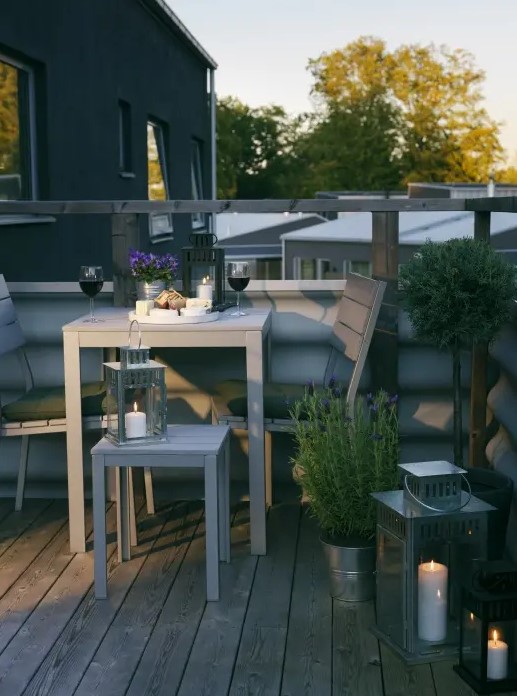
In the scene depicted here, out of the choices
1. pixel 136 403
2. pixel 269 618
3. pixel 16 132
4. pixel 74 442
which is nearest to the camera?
pixel 269 618

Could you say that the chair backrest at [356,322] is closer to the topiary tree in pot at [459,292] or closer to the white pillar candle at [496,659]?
the topiary tree in pot at [459,292]

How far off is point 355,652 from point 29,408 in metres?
1.72

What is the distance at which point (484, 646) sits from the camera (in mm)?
2982

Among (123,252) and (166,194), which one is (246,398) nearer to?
(123,252)

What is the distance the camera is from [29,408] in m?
4.36

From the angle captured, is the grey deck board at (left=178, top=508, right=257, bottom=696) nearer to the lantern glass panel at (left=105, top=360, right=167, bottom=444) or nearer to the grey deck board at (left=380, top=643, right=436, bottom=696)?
the grey deck board at (left=380, top=643, right=436, bottom=696)

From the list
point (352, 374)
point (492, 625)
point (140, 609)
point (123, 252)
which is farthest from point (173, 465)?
point (123, 252)

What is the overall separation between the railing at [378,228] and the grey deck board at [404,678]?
4.88 ft

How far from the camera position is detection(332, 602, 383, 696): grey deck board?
3.06 meters

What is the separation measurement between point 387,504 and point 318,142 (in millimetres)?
49604

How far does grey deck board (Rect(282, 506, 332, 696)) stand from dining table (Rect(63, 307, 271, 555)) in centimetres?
23

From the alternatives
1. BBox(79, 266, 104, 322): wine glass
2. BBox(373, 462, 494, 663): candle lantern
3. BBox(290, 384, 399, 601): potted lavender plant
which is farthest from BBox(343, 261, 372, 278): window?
BBox(373, 462, 494, 663): candle lantern

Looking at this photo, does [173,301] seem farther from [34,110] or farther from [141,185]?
[141,185]

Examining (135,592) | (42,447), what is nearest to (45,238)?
(42,447)
